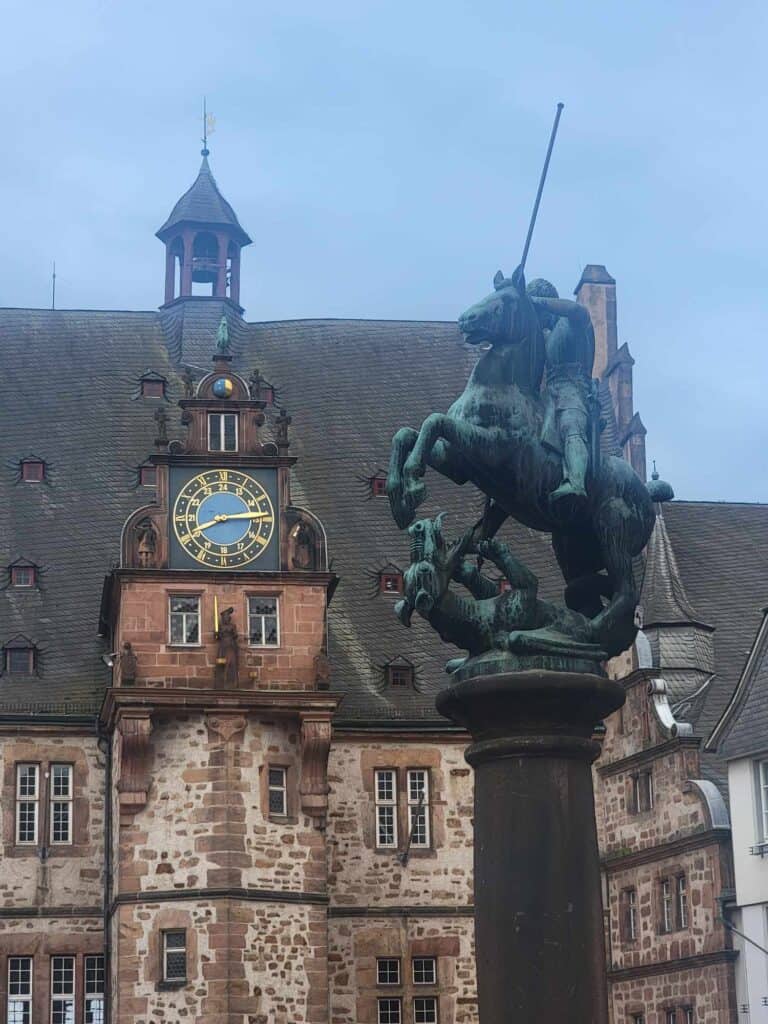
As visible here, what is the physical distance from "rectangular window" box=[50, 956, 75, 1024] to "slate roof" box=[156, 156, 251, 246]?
17377mm

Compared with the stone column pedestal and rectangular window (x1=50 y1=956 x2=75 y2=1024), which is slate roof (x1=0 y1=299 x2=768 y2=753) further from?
the stone column pedestal

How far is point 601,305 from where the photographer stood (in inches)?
1950

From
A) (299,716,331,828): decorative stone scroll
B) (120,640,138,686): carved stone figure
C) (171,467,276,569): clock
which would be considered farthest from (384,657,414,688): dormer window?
(120,640,138,686): carved stone figure

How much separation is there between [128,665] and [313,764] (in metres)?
3.43

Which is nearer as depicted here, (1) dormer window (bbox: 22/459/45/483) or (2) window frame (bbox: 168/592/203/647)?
(2) window frame (bbox: 168/592/203/647)

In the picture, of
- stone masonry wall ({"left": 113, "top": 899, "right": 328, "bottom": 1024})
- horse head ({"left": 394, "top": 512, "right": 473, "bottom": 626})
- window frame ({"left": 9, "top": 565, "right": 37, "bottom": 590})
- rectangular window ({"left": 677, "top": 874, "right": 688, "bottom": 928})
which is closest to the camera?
horse head ({"left": 394, "top": 512, "right": 473, "bottom": 626})

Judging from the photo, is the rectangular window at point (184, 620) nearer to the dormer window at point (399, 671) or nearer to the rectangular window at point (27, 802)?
the rectangular window at point (27, 802)

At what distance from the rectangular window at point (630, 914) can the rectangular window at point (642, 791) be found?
1.45 metres

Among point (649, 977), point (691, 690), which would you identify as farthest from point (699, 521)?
point (649, 977)

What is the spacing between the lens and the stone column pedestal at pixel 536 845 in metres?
12.2

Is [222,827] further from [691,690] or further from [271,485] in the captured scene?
[691,690]

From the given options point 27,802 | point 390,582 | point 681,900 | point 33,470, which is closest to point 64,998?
point 27,802

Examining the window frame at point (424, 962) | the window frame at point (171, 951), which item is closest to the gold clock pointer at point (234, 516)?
the window frame at point (171, 951)

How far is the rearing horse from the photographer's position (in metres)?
13.1
